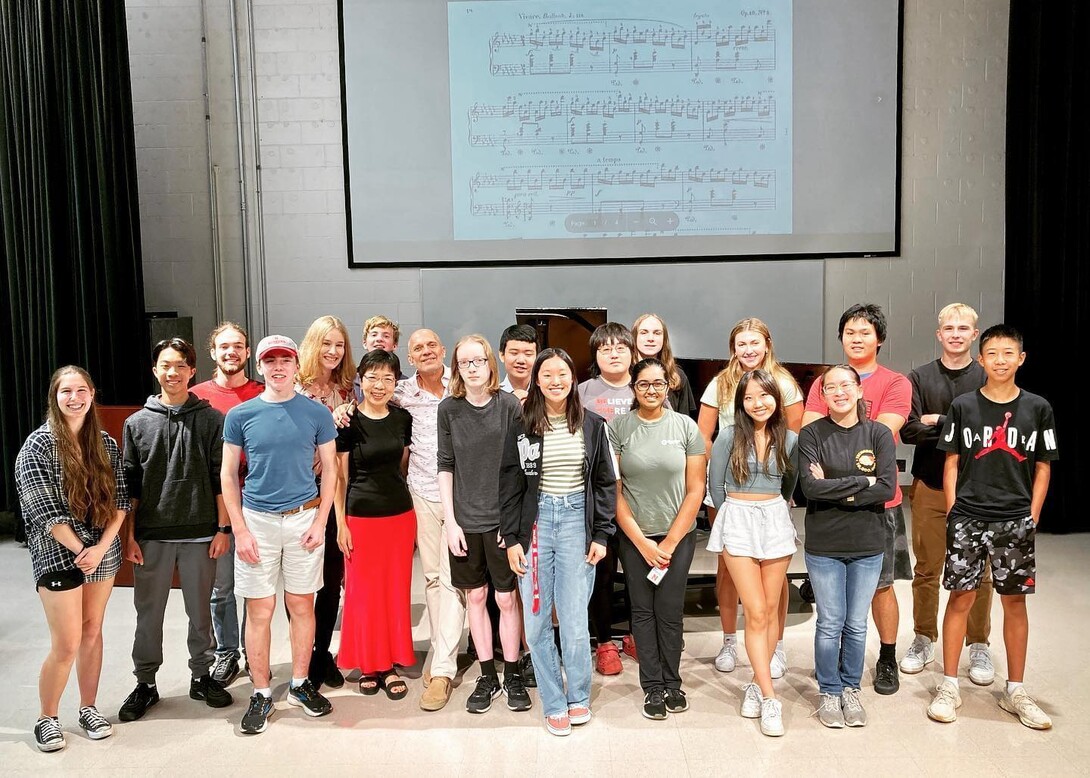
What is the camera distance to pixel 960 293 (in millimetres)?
6383

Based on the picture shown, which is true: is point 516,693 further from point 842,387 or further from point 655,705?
point 842,387

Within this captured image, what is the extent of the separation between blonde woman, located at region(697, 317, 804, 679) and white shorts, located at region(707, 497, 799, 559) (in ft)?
1.38

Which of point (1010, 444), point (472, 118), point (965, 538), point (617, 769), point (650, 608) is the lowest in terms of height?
point (617, 769)

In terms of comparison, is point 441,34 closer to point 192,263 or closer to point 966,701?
point 192,263

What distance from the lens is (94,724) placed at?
3.02 metres

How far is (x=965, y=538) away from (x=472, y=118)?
4.55 metres

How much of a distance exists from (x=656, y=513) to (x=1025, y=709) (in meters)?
1.48

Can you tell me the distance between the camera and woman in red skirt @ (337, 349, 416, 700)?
10.7ft

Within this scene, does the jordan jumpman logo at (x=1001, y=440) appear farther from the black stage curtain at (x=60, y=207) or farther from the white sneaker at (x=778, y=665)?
the black stage curtain at (x=60, y=207)

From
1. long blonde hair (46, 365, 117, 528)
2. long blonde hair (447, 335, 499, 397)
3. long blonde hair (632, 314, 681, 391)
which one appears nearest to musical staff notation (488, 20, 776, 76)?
long blonde hair (632, 314, 681, 391)

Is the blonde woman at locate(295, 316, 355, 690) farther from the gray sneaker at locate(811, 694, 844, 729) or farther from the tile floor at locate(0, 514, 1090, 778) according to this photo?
the gray sneaker at locate(811, 694, 844, 729)

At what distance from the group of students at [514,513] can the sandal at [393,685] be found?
14mm

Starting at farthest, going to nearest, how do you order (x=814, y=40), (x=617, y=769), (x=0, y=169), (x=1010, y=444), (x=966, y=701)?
(x=814, y=40), (x=0, y=169), (x=966, y=701), (x=1010, y=444), (x=617, y=769)

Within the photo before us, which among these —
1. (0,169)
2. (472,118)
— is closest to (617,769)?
(472,118)
